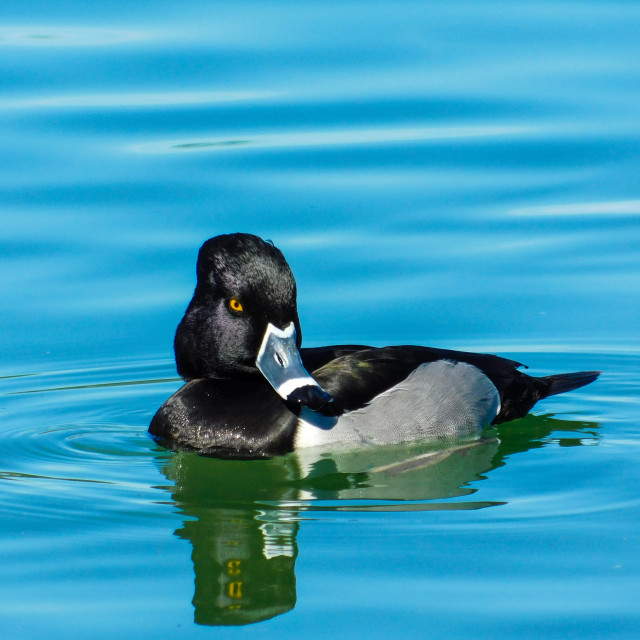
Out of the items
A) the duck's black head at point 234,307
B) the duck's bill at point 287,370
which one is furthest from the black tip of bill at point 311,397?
the duck's black head at point 234,307

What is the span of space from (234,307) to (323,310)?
7.30ft

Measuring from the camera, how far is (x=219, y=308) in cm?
789

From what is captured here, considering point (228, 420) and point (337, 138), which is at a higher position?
point (337, 138)

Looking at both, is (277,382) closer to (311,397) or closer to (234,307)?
(311,397)

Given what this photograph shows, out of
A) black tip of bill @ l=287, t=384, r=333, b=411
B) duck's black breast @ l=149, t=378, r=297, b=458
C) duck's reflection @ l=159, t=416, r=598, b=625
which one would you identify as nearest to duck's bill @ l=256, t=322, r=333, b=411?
black tip of bill @ l=287, t=384, r=333, b=411

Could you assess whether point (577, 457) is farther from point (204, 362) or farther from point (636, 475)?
point (204, 362)

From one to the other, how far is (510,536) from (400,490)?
3.01ft

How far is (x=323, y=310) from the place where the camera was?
32.8ft

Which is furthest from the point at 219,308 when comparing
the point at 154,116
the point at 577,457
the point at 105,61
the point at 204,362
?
the point at 105,61

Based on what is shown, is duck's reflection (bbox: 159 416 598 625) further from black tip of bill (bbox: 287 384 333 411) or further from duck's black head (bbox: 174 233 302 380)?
duck's black head (bbox: 174 233 302 380)

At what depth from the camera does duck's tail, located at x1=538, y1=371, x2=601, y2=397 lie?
8641mm

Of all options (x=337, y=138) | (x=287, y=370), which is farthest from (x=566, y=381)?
(x=337, y=138)

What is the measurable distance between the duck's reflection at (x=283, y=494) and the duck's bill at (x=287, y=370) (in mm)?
440

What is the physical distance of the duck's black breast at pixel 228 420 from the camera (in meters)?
7.68
